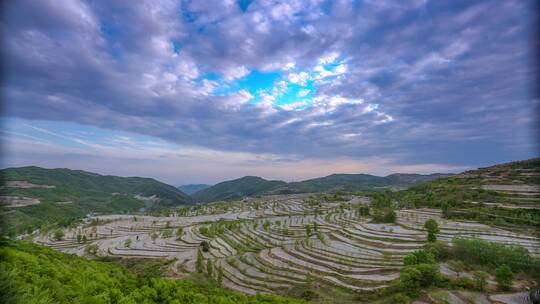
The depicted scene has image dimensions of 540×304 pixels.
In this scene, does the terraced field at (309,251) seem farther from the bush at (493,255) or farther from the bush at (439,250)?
the bush at (439,250)

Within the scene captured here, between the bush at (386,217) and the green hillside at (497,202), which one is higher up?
the green hillside at (497,202)

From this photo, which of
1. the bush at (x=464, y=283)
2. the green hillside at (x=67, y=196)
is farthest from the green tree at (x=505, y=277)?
the green hillside at (x=67, y=196)

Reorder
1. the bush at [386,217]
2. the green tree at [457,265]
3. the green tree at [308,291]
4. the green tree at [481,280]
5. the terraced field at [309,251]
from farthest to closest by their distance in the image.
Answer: the bush at [386,217]
the terraced field at [309,251]
the green tree at [308,291]
the green tree at [457,265]
the green tree at [481,280]

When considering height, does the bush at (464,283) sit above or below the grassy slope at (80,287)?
below

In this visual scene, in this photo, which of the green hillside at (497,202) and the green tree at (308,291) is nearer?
the green tree at (308,291)

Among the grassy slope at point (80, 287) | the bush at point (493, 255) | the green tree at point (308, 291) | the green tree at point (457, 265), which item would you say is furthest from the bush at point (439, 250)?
the grassy slope at point (80, 287)

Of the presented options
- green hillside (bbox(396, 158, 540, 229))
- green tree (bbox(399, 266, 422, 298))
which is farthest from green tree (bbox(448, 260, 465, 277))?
green hillside (bbox(396, 158, 540, 229))

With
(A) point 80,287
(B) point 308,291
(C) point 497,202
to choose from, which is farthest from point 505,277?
(C) point 497,202

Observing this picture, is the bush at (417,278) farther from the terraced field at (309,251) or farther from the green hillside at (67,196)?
the green hillside at (67,196)

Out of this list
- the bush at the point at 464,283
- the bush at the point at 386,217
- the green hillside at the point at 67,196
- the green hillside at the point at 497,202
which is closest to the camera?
the bush at the point at 464,283
